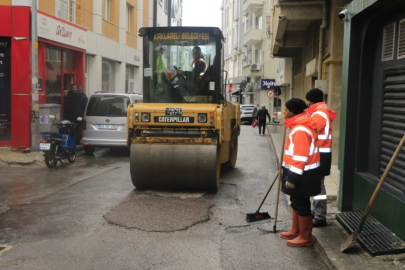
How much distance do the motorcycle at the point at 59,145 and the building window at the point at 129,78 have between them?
1309cm

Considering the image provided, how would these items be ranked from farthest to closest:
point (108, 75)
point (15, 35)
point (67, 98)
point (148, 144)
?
1. point (108, 75)
2. point (67, 98)
3. point (15, 35)
4. point (148, 144)

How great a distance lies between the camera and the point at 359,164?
689 centimetres

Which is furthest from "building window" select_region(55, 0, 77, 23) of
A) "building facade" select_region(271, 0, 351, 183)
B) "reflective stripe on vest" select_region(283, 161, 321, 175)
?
"reflective stripe on vest" select_region(283, 161, 321, 175)

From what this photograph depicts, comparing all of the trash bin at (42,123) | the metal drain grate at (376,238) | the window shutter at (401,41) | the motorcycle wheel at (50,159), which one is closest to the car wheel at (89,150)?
the trash bin at (42,123)

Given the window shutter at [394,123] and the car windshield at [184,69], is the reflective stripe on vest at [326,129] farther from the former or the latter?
the car windshield at [184,69]

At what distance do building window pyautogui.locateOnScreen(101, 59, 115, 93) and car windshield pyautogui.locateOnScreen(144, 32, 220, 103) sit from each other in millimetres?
12434

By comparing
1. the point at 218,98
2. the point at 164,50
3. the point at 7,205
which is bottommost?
the point at 7,205

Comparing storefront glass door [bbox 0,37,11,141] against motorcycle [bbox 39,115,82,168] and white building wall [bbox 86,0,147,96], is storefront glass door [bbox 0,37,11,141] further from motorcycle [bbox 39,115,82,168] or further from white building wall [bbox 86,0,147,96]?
white building wall [bbox 86,0,147,96]

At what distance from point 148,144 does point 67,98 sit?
7.75 meters

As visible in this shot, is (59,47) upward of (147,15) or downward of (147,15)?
downward

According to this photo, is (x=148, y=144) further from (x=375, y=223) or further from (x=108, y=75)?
(x=108, y=75)

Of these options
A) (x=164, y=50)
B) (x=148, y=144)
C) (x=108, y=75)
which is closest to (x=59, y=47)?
(x=108, y=75)

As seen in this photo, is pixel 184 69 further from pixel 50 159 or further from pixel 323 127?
pixel 323 127

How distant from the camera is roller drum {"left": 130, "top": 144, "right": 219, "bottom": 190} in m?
8.41
